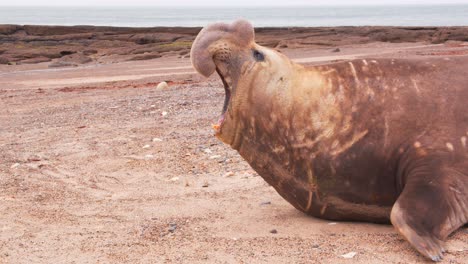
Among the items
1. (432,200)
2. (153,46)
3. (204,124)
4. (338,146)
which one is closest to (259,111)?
(338,146)

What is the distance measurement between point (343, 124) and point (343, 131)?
0.19 feet

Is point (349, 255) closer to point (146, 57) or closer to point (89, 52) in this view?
point (146, 57)

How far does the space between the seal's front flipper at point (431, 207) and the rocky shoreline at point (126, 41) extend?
1118 inches

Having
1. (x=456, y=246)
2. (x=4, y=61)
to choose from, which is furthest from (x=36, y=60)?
(x=456, y=246)

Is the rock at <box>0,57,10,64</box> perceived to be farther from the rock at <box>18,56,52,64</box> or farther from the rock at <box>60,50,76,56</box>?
the rock at <box>60,50,76,56</box>

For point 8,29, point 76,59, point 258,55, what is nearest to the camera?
point 258,55

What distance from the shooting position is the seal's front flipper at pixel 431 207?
4914 mm

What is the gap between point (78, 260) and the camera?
5125 millimetres

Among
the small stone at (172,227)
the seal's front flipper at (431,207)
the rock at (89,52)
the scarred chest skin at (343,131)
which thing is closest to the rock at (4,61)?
the rock at (89,52)

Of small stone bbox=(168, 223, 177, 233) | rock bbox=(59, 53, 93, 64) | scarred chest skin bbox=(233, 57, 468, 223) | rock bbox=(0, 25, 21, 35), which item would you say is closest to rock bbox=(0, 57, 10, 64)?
rock bbox=(59, 53, 93, 64)

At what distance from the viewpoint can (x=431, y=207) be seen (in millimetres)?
5000

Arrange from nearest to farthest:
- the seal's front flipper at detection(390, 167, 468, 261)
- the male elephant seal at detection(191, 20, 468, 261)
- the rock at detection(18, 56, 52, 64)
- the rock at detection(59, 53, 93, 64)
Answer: the seal's front flipper at detection(390, 167, 468, 261) < the male elephant seal at detection(191, 20, 468, 261) < the rock at detection(18, 56, 52, 64) < the rock at detection(59, 53, 93, 64)

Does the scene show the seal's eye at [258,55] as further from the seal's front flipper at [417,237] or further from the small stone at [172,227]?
the seal's front flipper at [417,237]

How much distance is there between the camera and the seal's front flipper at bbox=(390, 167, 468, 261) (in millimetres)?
4914
